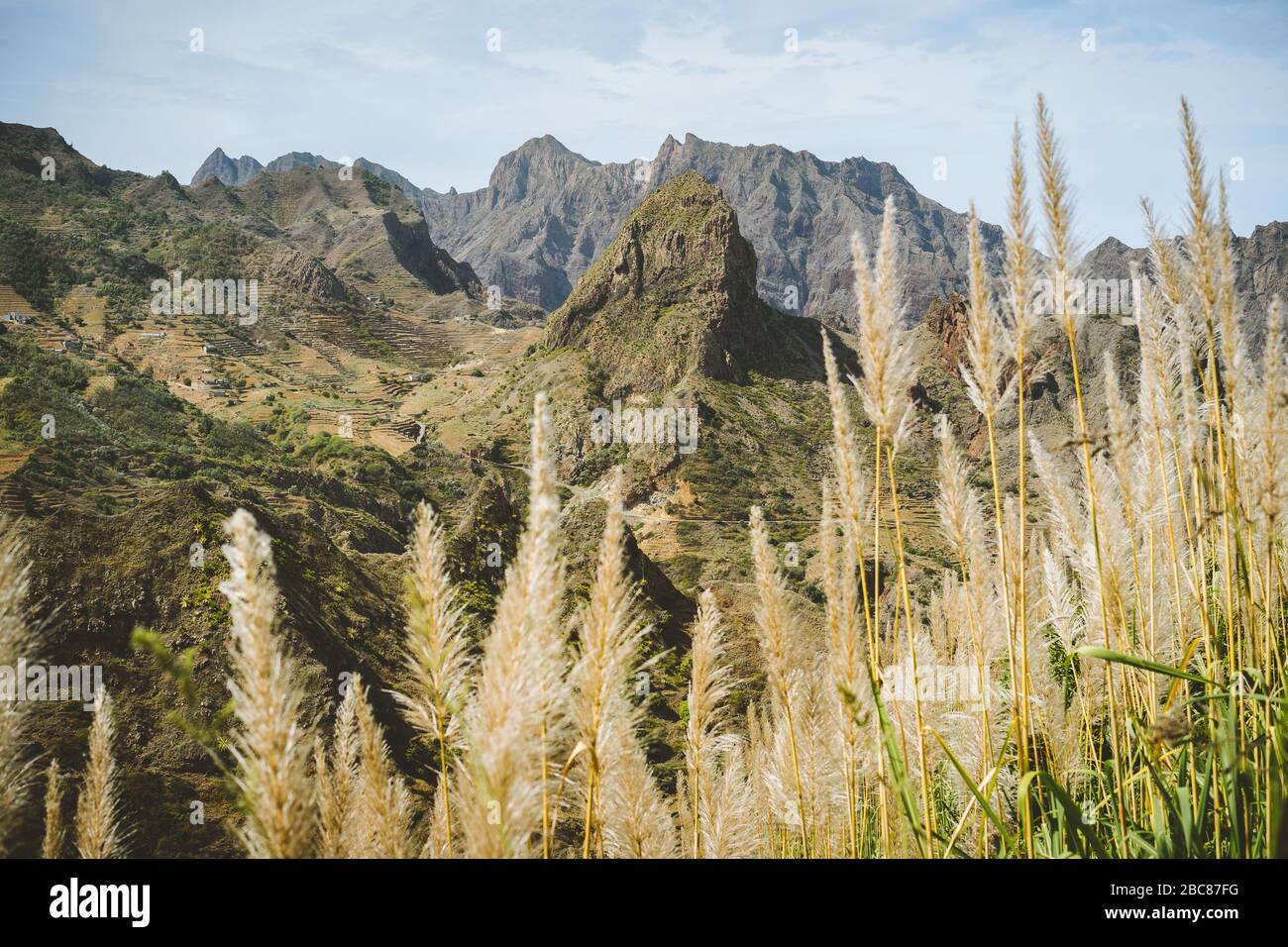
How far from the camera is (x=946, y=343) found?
69.2m

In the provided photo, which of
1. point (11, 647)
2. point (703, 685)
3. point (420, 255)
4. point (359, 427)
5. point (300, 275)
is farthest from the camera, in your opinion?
point (420, 255)

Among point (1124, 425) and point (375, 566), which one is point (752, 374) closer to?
point (375, 566)

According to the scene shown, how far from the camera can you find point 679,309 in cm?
6994

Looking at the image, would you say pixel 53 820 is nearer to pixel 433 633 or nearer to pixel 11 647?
pixel 11 647

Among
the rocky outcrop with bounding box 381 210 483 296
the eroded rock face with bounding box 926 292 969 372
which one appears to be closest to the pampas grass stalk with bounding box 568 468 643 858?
the eroded rock face with bounding box 926 292 969 372

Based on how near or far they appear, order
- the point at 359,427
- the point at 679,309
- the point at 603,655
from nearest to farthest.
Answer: the point at 603,655 < the point at 359,427 < the point at 679,309

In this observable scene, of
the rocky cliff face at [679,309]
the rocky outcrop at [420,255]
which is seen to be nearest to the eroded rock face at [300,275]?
the rocky outcrop at [420,255]

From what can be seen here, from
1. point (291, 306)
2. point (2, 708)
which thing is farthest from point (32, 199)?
point (2, 708)

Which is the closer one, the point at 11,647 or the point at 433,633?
the point at 433,633

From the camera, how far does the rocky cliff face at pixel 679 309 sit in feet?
214

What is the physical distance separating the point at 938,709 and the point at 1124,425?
1512 millimetres

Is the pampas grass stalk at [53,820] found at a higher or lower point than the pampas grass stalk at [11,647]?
lower

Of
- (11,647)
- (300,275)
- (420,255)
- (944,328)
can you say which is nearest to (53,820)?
(11,647)

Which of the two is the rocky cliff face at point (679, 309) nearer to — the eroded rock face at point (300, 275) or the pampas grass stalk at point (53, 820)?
the eroded rock face at point (300, 275)
